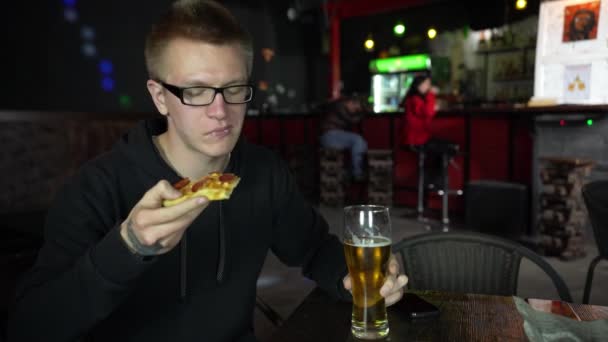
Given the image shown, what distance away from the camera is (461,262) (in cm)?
138

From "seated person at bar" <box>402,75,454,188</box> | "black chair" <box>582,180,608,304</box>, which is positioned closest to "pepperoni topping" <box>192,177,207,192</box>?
"black chair" <box>582,180,608,304</box>

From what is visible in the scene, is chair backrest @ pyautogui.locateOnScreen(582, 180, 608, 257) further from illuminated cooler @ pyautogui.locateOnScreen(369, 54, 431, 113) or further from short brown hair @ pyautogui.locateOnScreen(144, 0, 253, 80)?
illuminated cooler @ pyautogui.locateOnScreen(369, 54, 431, 113)

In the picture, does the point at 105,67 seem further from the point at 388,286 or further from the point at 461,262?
the point at 388,286

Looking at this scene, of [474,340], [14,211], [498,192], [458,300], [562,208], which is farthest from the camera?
[498,192]

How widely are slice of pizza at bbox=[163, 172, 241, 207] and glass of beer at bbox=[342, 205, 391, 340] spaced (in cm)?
25

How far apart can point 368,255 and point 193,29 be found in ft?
2.27

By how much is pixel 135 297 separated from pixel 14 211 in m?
2.70

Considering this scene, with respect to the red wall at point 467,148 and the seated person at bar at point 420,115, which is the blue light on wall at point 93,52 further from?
the seated person at bar at point 420,115

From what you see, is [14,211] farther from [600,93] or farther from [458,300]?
[600,93]

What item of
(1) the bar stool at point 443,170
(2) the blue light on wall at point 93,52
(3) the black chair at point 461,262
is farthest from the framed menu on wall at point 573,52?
(2) the blue light on wall at point 93,52

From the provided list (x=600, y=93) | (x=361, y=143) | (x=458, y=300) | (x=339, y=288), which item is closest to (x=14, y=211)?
(x=339, y=288)

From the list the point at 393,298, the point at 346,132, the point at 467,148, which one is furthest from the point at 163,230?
the point at 346,132

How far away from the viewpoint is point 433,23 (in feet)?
28.8

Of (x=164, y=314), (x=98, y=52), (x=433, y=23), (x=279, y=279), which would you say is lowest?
(x=279, y=279)
